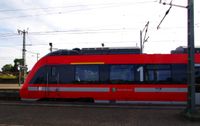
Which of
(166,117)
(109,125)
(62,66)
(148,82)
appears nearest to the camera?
(109,125)

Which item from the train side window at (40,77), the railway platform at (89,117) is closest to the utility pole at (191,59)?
the railway platform at (89,117)

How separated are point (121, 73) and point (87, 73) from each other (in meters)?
1.81

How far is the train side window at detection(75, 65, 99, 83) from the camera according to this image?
16.5 m

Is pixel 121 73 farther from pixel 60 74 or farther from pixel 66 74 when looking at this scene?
pixel 60 74

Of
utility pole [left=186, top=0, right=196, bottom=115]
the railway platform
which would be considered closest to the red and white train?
the railway platform

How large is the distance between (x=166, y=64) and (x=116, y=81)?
270 centimetres

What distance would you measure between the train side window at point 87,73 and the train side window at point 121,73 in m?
0.85

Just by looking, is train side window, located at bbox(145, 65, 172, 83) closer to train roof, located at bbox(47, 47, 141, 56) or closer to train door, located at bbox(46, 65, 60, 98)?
train roof, located at bbox(47, 47, 141, 56)

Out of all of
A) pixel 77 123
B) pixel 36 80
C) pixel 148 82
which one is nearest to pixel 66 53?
pixel 36 80

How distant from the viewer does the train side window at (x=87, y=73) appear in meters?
16.5

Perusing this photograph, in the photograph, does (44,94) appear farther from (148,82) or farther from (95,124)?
(95,124)

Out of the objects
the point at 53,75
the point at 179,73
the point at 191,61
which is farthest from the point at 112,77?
the point at 191,61

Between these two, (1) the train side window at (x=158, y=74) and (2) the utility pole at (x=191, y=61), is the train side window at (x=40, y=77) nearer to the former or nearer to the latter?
(1) the train side window at (x=158, y=74)

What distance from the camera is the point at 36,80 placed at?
17203 millimetres
